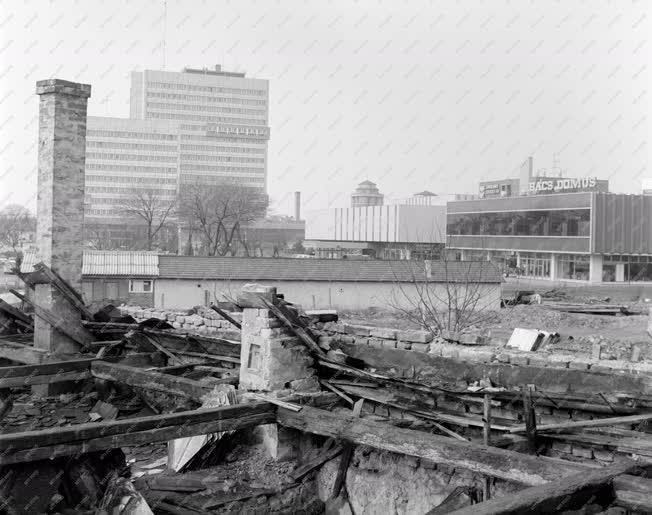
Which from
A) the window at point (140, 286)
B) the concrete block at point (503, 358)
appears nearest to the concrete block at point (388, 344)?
the concrete block at point (503, 358)

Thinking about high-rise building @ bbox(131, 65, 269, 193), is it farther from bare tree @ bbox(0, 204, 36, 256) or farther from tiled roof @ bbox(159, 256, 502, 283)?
tiled roof @ bbox(159, 256, 502, 283)

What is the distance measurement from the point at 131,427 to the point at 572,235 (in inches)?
1678

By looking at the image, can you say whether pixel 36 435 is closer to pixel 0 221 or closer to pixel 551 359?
pixel 551 359

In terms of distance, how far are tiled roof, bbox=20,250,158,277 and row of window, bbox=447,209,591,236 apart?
27190mm

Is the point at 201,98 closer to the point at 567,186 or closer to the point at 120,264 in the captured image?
the point at 567,186

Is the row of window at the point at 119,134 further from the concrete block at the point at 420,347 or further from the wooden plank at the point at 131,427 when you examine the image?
the wooden plank at the point at 131,427

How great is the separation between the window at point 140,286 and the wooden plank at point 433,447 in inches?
1009

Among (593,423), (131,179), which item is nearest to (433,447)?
(593,423)

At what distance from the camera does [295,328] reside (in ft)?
27.2

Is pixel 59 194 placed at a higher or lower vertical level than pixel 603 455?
higher

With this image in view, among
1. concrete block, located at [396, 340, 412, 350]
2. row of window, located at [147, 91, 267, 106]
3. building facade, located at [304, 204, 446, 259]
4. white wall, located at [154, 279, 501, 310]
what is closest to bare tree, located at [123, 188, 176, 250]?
building facade, located at [304, 204, 446, 259]

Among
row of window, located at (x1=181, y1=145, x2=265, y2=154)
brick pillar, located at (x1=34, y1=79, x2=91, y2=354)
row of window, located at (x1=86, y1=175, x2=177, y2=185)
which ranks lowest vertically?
brick pillar, located at (x1=34, y1=79, x2=91, y2=354)

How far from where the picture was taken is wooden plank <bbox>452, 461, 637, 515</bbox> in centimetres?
422

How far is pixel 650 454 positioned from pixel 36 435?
5.32 m
